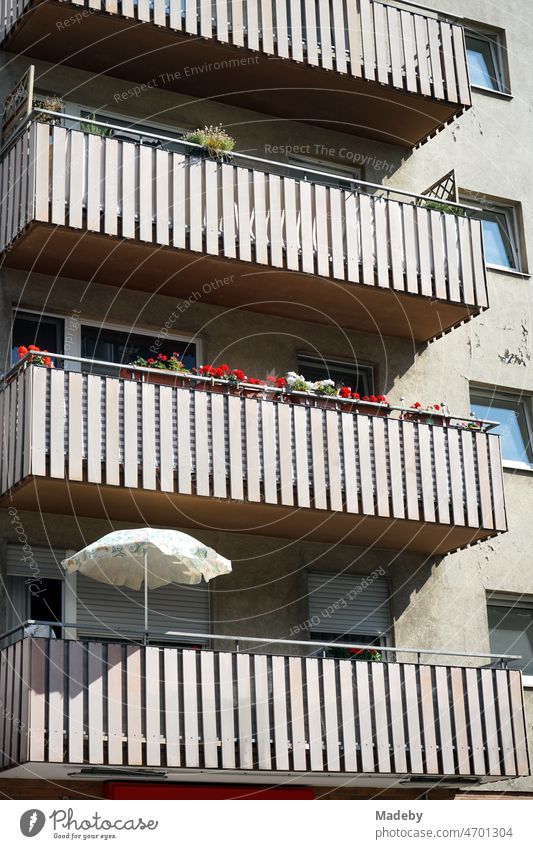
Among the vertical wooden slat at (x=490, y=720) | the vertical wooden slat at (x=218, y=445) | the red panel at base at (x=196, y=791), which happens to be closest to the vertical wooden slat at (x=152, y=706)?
the red panel at base at (x=196, y=791)

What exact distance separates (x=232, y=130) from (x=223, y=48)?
137 centimetres

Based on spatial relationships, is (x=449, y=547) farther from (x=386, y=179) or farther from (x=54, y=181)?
(x=54, y=181)

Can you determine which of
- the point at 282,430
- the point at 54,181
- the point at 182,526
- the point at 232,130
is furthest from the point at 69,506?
the point at 232,130

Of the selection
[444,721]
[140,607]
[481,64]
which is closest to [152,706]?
[140,607]

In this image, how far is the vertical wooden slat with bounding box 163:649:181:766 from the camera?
16.2 meters

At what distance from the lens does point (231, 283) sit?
20.1m

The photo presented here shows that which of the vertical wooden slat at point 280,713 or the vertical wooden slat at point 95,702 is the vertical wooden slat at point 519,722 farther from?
the vertical wooden slat at point 95,702

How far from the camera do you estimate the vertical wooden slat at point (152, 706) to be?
16.1 metres

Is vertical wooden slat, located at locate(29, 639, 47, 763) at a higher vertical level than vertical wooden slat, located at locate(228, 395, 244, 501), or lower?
lower

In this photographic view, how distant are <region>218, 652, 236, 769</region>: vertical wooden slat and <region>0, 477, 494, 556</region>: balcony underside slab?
2232mm

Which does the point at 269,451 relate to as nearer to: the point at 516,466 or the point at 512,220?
the point at 516,466

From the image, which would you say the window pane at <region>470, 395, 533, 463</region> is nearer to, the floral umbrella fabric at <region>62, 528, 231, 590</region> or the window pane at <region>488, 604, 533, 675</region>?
the window pane at <region>488, 604, 533, 675</region>

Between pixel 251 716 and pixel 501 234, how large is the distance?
36.2ft

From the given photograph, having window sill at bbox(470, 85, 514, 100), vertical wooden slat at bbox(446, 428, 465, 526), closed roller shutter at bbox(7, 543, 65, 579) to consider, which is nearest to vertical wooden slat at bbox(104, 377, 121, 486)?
closed roller shutter at bbox(7, 543, 65, 579)
